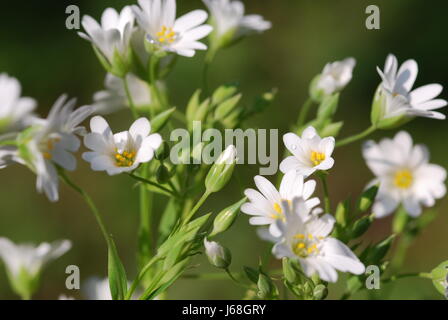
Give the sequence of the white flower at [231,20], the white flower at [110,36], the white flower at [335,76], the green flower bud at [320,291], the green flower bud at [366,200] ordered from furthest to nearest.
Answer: the white flower at [231,20] < the white flower at [335,76] < the white flower at [110,36] < the green flower bud at [366,200] < the green flower bud at [320,291]

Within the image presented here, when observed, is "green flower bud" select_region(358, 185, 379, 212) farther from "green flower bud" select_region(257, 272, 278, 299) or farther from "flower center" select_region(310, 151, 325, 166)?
"green flower bud" select_region(257, 272, 278, 299)

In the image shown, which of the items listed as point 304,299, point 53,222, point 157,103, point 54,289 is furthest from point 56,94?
point 304,299

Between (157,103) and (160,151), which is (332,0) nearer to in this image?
(157,103)

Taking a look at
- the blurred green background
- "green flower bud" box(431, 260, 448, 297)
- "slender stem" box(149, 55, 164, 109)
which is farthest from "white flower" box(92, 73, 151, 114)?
the blurred green background

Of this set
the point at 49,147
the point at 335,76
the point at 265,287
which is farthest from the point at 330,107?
the point at 49,147

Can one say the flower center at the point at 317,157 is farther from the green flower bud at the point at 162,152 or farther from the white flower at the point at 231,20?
the white flower at the point at 231,20

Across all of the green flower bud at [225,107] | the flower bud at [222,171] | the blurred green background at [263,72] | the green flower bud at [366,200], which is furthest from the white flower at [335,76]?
the blurred green background at [263,72]
